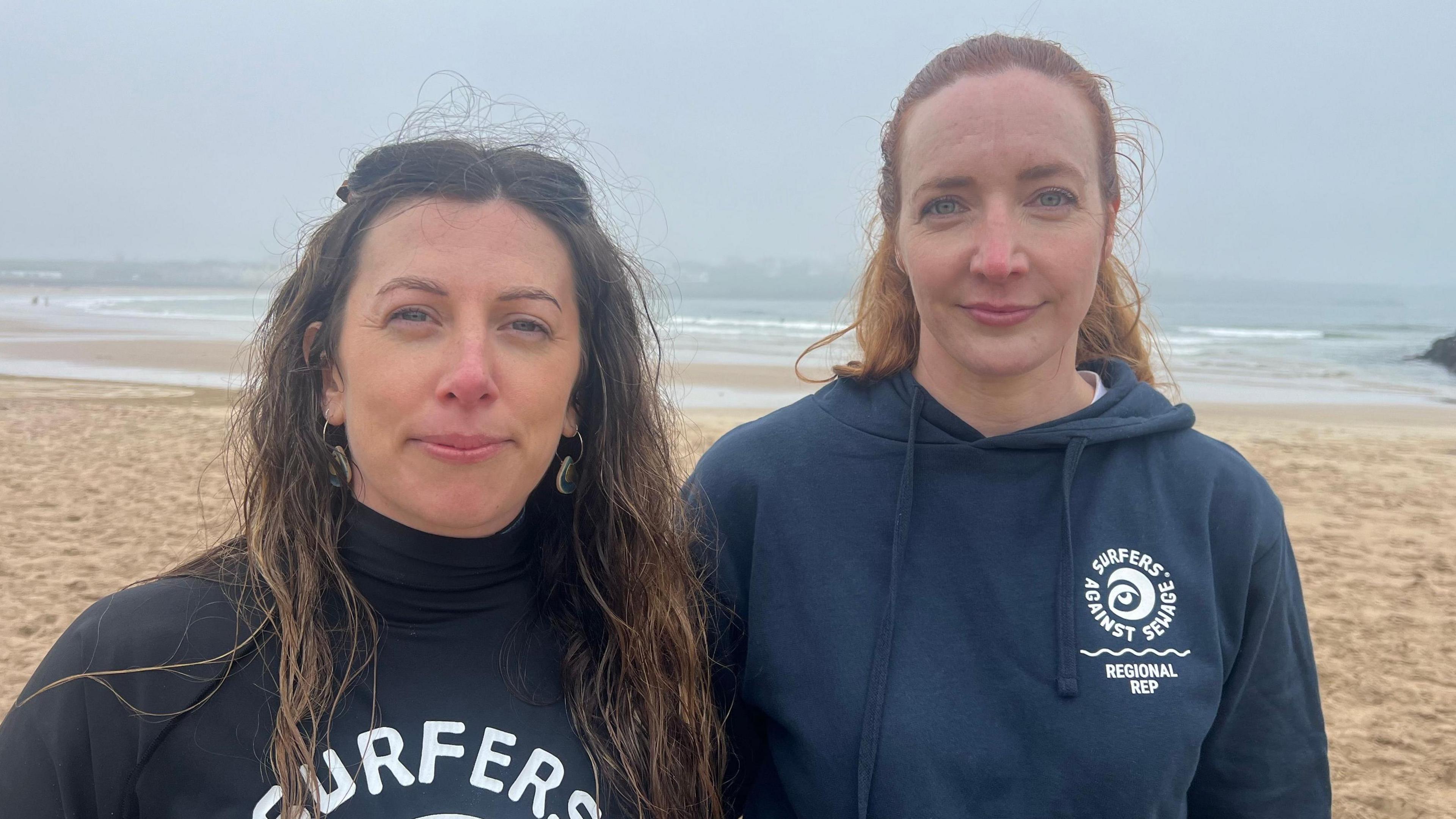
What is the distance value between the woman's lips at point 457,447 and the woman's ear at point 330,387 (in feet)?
0.75

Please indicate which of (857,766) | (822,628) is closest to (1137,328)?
(822,628)

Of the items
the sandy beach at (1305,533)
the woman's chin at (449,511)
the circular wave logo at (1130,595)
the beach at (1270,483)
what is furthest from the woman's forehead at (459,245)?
the circular wave logo at (1130,595)

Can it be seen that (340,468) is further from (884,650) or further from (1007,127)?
(1007,127)

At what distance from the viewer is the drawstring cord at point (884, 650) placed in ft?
5.91

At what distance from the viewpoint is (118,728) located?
143 cm

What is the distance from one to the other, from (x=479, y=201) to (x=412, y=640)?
83cm

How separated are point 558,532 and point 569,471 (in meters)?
0.14

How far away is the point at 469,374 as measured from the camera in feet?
5.25

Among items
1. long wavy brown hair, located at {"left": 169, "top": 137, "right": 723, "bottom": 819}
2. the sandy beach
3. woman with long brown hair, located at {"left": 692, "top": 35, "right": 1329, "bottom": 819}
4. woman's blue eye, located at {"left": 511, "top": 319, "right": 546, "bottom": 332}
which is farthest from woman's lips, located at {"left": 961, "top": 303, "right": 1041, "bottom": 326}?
the sandy beach

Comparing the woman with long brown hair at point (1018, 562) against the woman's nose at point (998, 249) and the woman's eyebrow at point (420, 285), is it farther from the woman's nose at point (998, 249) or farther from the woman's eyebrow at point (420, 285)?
the woman's eyebrow at point (420, 285)

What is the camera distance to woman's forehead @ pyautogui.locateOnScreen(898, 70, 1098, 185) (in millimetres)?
1841

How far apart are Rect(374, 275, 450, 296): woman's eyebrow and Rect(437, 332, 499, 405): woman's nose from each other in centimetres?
9

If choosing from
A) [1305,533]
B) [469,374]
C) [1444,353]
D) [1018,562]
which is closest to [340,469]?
[469,374]

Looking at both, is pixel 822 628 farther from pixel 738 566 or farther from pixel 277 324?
pixel 277 324
